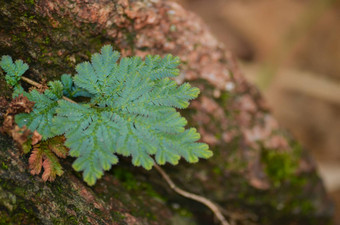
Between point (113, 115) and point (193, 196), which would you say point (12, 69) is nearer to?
point (113, 115)

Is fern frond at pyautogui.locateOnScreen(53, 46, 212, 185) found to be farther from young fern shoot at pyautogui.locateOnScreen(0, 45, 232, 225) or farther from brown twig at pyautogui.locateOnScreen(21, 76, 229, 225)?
brown twig at pyautogui.locateOnScreen(21, 76, 229, 225)

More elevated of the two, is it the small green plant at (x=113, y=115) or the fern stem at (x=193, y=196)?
the small green plant at (x=113, y=115)

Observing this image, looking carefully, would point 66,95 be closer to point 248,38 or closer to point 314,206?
point 314,206

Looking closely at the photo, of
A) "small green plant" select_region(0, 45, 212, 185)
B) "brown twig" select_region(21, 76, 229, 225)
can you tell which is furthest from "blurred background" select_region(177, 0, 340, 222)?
"small green plant" select_region(0, 45, 212, 185)

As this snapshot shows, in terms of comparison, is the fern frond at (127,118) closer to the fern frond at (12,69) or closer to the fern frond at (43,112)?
the fern frond at (43,112)

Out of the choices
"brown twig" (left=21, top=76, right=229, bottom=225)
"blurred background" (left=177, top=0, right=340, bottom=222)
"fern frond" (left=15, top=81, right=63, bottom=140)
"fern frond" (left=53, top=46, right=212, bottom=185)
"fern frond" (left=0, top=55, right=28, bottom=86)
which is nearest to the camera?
"fern frond" (left=53, top=46, right=212, bottom=185)

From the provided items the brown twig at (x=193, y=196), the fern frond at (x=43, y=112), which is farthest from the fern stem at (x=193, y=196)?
the fern frond at (x=43, y=112)

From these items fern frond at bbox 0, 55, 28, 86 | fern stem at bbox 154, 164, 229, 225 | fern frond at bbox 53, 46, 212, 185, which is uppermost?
fern frond at bbox 53, 46, 212, 185
